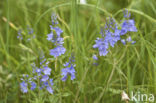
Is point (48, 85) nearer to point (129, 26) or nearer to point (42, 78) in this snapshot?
point (42, 78)

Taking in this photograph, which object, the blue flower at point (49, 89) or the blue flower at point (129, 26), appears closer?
the blue flower at point (49, 89)

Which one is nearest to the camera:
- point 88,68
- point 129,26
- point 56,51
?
point 56,51

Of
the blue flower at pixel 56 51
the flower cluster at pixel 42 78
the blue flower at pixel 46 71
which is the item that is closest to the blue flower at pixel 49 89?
the flower cluster at pixel 42 78

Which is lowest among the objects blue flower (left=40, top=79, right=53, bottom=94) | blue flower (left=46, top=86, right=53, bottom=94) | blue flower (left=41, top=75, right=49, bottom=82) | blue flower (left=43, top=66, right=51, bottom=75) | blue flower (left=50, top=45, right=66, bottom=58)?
blue flower (left=46, top=86, right=53, bottom=94)

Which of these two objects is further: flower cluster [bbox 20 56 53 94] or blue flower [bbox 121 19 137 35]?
blue flower [bbox 121 19 137 35]

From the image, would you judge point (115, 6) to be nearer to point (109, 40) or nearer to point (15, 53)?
point (15, 53)

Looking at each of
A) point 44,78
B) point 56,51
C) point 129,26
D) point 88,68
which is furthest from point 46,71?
point 129,26

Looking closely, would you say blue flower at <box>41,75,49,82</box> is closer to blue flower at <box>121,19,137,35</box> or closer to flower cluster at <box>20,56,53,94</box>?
flower cluster at <box>20,56,53,94</box>

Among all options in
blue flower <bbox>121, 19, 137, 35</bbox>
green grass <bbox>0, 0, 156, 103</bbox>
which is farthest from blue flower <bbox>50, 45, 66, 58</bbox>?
blue flower <bbox>121, 19, 137, 35</bbox>

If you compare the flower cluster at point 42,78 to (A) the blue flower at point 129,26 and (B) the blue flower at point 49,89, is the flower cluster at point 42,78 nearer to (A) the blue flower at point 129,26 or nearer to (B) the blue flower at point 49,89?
(B) the blue flower at point 49,89

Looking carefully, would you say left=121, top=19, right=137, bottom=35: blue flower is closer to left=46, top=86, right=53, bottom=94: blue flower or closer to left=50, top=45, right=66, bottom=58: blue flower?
left=50, top=45, right=66, bottom=58: blue flower

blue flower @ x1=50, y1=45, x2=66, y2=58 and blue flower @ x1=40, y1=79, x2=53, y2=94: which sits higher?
blue flower @ x1=50, y1=45, x2=66, y2=58

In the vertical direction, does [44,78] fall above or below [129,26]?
below

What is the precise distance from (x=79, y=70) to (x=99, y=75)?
17.7 inches
